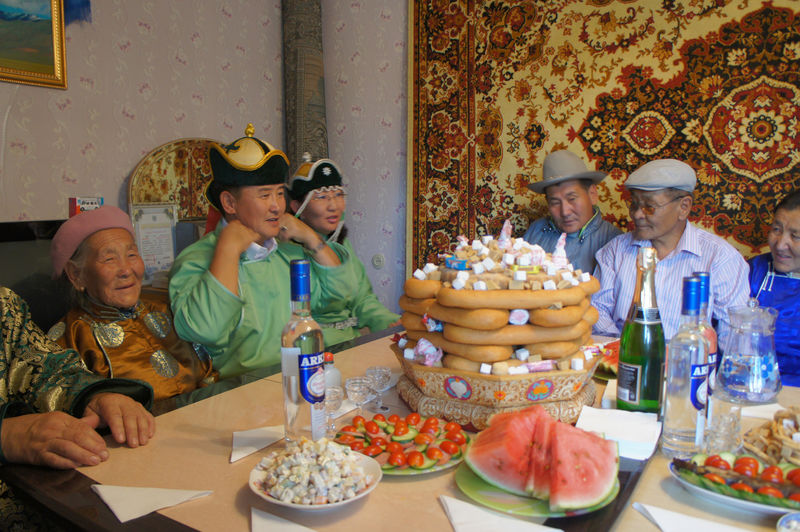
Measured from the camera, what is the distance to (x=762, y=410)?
1304 mm

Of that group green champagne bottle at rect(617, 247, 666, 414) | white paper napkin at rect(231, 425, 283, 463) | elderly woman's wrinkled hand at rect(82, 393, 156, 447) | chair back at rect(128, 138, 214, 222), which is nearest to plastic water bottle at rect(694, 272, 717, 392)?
green champagne bottle at rect(617, 247, 666, 414)

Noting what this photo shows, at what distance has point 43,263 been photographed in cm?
251

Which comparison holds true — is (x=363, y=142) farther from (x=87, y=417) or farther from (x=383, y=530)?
(x=383, y=530)

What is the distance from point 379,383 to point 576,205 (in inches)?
78.9

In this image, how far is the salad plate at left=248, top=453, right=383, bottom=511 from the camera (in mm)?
864

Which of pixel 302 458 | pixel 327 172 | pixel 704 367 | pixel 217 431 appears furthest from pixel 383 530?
pixel 327 172

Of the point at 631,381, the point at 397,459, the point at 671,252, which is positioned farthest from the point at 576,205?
the point at 397,459

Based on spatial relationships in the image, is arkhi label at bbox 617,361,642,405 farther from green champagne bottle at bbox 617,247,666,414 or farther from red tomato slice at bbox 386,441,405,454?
red tomato slice at bbox 386,441,405,454

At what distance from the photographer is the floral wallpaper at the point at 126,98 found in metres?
2.74

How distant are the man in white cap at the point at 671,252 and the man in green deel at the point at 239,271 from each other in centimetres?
150

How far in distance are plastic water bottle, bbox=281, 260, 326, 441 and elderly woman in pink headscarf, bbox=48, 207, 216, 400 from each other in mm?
958

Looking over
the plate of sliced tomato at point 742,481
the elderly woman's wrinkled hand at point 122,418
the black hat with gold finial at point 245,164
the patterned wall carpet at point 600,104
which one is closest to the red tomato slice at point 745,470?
the plate of sliced tomato at point 742,481

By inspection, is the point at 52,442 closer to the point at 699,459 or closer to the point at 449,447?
the point at 449,447

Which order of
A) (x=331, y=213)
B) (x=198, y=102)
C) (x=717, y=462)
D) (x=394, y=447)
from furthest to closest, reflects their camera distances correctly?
(x=198, y=102), (x=331, y=213), (x=394, y=447), (x=717, y=462)
